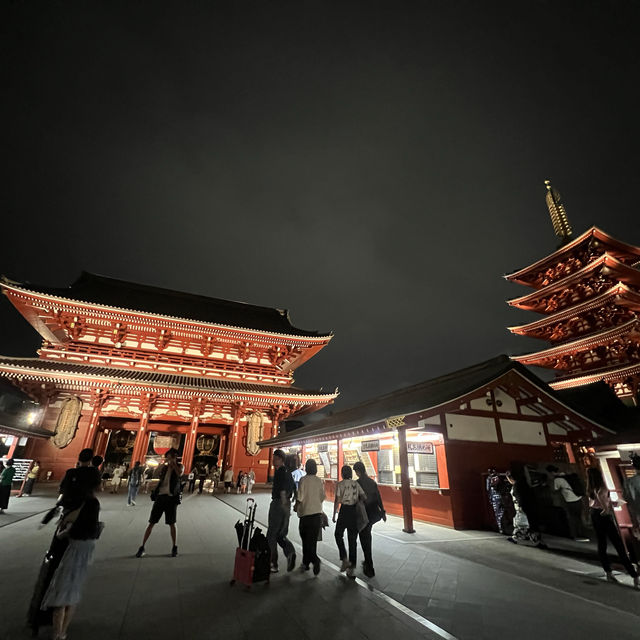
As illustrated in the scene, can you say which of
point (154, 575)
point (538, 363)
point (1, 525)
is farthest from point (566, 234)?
point (1, 525)

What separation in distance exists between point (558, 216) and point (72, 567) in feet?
105

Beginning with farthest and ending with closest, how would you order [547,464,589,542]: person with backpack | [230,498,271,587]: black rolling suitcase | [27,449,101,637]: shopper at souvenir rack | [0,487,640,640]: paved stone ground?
[547,464,589,542]: person with backpack, [230,498,271,587]: black rolling suitcase, [0,487,640,640]: paved stone ground, [27,449,101,637]: shopper at souvenir rack

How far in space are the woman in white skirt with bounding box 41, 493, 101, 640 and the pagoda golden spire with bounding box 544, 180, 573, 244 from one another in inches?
1168

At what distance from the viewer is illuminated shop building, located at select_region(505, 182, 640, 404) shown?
54.6 feet

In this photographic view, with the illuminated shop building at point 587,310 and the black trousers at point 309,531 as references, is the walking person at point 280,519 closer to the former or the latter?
the black trousers at point 309,531

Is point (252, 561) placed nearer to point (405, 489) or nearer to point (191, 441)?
point (405, 489)

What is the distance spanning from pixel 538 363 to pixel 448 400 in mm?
16243

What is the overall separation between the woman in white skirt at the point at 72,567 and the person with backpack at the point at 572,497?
399 inches

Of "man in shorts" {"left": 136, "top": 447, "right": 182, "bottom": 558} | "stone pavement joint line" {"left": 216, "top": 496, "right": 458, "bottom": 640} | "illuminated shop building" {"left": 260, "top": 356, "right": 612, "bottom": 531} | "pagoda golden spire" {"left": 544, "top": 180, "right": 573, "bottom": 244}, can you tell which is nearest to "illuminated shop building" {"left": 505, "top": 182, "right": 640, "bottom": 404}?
"pagoda golden spire" {"left": 544, "top": 180, "right": 573, "bottom": 244}

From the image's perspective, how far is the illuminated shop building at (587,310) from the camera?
54.6 ft

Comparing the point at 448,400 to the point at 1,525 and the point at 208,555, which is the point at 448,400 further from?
the point at 1,525

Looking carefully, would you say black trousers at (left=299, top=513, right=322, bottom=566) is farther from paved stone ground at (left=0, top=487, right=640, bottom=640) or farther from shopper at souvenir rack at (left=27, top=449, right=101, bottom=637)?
shopper at souvenir rack at (left=27, top=449, right=101, bottom=637)

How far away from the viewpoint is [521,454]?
34.0ft

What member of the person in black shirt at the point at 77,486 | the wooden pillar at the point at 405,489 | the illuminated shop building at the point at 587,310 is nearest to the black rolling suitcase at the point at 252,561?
the person in black shirt at the point at 77,486
